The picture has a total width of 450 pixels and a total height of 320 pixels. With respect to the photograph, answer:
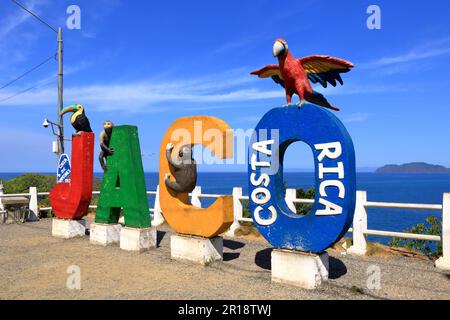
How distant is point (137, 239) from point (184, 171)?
1.97m

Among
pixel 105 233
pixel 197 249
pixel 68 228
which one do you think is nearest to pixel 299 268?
pixel 197 249

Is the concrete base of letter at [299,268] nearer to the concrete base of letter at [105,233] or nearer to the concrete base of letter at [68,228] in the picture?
the concrete base of letter at [105,233]

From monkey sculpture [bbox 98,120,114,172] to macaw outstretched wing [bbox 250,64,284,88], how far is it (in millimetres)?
4245

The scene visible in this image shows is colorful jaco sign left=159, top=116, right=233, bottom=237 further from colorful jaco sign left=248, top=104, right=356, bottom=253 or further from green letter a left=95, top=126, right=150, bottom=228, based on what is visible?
green letter a left=95, top=126, right=150, bottom=228

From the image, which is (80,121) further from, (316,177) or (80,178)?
(316,177)

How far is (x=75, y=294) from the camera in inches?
223

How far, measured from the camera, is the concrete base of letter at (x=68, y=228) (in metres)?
10.2

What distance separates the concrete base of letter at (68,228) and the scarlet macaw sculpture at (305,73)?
689 cm

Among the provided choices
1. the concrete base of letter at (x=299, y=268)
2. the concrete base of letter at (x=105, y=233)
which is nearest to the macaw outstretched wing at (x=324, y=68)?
the concrete base of letter at (x=299, y=268)

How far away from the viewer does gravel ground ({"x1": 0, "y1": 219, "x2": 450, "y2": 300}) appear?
18.3 feet

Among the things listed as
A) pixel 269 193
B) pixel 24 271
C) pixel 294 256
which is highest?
pixel 269 193

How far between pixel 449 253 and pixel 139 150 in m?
6.62
